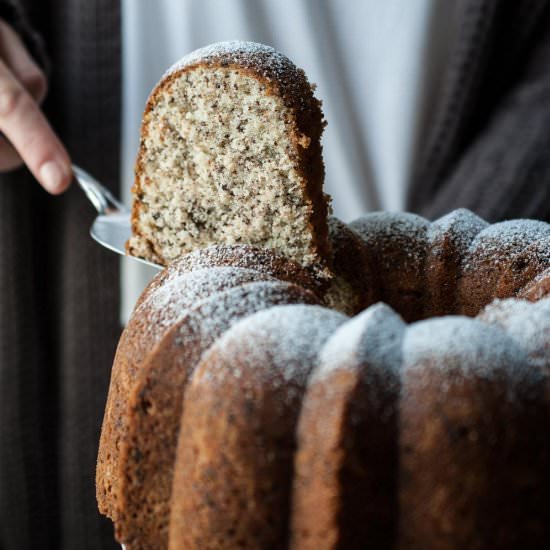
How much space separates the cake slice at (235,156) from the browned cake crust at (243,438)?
0.23m

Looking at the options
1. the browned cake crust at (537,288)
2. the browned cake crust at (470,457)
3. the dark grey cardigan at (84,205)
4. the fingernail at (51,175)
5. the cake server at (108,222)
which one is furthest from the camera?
the dark grey cardigan at (84,205)

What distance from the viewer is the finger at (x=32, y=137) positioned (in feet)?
3.58

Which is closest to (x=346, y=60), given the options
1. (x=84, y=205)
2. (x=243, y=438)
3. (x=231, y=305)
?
(x=84, y=205)

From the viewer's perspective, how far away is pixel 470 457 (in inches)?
18.6

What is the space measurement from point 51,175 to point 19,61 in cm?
32

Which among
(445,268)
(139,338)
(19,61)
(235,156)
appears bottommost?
(445,268)

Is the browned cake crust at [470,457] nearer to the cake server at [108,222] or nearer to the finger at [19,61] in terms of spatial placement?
the cake server at [108,222]

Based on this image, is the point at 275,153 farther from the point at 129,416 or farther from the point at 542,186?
the point at 542,186

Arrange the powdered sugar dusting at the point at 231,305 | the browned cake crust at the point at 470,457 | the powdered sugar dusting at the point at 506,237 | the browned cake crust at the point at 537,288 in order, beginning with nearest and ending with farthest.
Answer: the browned cake crust at the point at 470,457, the powdered sugar dusting at the point at 231,305, the browned cake crust at the point at 537,288, the powdered sugar dusting at the point at 506,237

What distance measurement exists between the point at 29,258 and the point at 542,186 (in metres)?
1.08

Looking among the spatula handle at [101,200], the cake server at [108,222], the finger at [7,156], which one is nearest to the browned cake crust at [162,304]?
the cake server at [108,222]

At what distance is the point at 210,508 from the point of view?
514 millimetres

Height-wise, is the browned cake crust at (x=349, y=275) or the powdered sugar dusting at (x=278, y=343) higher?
the powdered sugar dusting at (x=278, y=343)

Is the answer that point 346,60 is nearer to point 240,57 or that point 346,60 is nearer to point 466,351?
point 240,57
